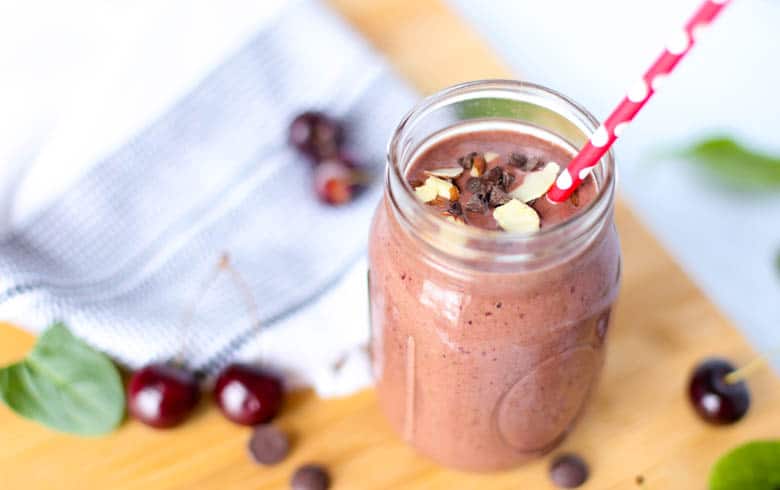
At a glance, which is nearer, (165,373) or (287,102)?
(165,373)

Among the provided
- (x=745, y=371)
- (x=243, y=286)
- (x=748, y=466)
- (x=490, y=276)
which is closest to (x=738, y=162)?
(x=745, y=371)

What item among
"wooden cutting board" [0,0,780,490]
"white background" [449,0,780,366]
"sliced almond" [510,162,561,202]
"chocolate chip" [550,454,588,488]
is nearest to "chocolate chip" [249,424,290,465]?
"wooden cutting board" [0,0,780,490]

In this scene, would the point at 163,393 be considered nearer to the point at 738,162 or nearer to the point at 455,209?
the point at 455,209

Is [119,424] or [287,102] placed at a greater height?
[287,102]

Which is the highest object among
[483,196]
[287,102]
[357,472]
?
[483,196]

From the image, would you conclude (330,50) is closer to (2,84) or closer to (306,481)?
(2,84)

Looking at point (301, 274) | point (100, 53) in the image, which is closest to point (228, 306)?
point (301, 274)
